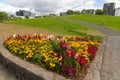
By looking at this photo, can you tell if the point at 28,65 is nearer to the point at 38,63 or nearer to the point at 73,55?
the point at 38,63

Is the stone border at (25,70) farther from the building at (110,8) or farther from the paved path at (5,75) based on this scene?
the building at (110,8)

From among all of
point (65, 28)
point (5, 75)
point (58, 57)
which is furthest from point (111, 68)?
point (65, 28)

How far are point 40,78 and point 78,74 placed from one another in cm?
Answer: 99

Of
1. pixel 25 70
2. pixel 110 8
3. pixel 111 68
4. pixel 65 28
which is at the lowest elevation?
pixel 110 8

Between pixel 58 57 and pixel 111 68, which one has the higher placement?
pixel 58 57

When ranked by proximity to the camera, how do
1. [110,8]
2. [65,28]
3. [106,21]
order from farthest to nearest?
[110,8] < [106,21] < [65,28]

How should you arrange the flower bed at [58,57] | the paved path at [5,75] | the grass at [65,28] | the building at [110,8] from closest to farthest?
the flower bed at [58,57], the paved path at [5,75], the grass at [65,28], the building at [110,8]

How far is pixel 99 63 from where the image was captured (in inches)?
249

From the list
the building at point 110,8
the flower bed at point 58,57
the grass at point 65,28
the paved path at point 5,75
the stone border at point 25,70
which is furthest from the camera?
the building at point 110,8

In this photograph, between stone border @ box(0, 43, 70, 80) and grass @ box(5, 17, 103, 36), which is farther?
grass @ box(5, 17, 103, 36)

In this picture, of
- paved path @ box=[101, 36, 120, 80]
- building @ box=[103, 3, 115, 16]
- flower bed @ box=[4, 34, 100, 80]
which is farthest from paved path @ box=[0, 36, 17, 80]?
building @ box=[103, 3, 115, 16]

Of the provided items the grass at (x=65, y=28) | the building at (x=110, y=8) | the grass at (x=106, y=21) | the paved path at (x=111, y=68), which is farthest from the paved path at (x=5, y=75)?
the building at (x=110, y=8)

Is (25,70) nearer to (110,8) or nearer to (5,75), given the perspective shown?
(5,75)

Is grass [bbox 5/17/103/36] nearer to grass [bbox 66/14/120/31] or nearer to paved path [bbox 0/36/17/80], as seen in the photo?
grass [bbox 66/14/120/31]
